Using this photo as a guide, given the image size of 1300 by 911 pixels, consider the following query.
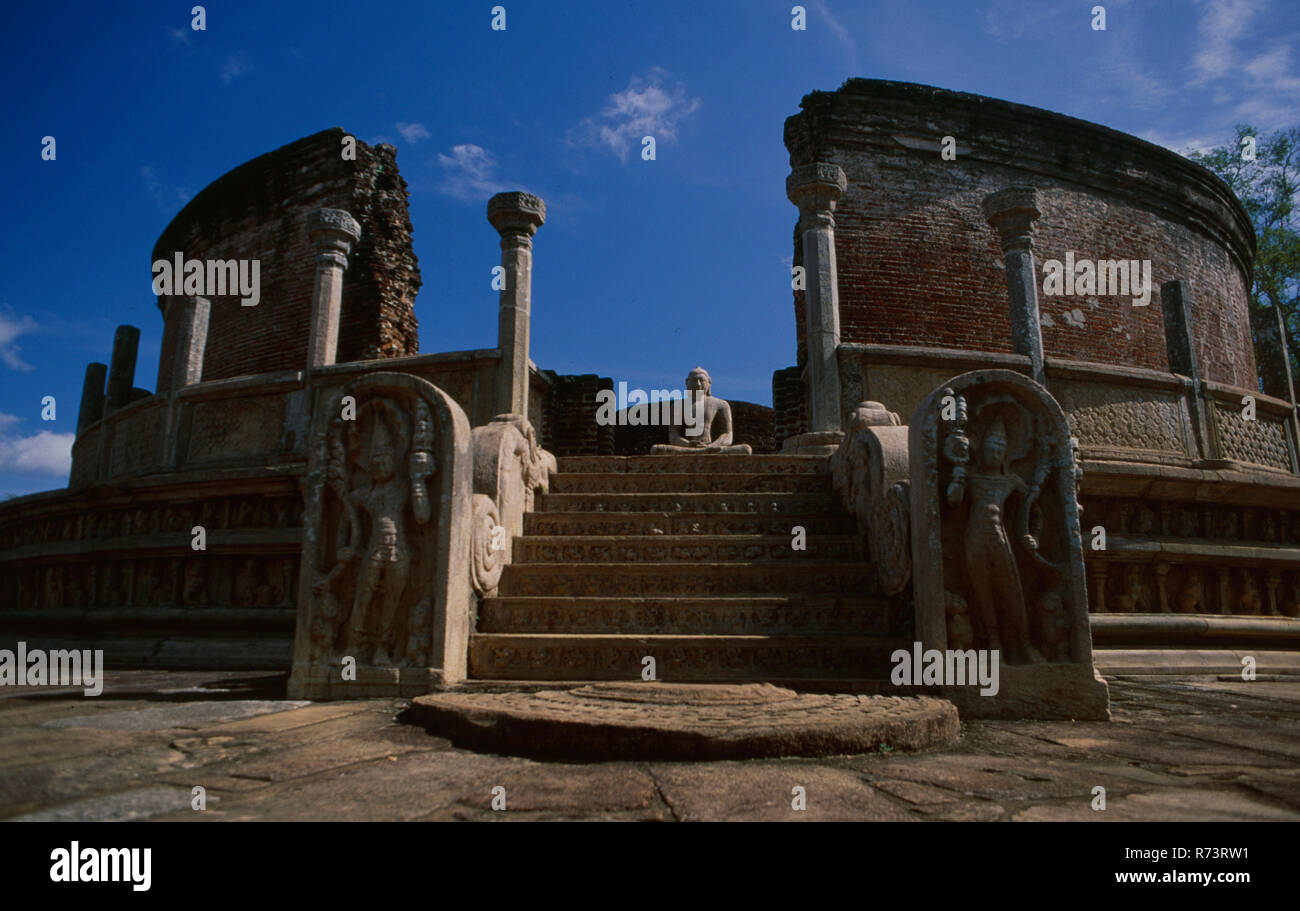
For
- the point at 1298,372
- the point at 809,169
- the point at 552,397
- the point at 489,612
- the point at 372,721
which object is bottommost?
the point at 372,721

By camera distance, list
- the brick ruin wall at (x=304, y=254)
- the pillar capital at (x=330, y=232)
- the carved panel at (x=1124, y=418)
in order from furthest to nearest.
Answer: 1. the brick ruin wall at (x=304, y=254)
2. the pillar capital at (x=330, y=232)
3. the carved panel at (x=1124, y=418)

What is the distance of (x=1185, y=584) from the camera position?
654cm

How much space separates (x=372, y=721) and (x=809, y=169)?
295 inches

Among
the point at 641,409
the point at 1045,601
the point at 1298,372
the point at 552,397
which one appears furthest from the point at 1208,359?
the point at 1045,601

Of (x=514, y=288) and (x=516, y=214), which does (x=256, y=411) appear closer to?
(x=514, y=288)

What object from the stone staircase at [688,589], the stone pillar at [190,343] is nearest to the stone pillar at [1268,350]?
the stone staircase at [688,589]

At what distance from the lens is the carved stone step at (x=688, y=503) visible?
223 inches

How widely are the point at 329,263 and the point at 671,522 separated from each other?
19.3 ft

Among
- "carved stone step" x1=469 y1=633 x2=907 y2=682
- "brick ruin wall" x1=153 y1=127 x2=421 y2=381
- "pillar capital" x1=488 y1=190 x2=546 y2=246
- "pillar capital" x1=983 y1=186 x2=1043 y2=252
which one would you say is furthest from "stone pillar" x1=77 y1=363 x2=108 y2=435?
"pillar capital" x1=983 y1=186 x2=1043 y2=252

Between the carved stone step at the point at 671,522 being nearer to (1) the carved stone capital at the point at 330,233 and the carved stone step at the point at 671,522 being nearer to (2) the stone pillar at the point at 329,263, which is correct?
(2) the stone pillar at the point at 329,263

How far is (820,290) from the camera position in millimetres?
8164

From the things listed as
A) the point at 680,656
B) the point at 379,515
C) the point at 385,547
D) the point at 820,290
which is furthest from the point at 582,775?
the point at 820,290

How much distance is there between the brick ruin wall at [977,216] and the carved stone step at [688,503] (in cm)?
743
